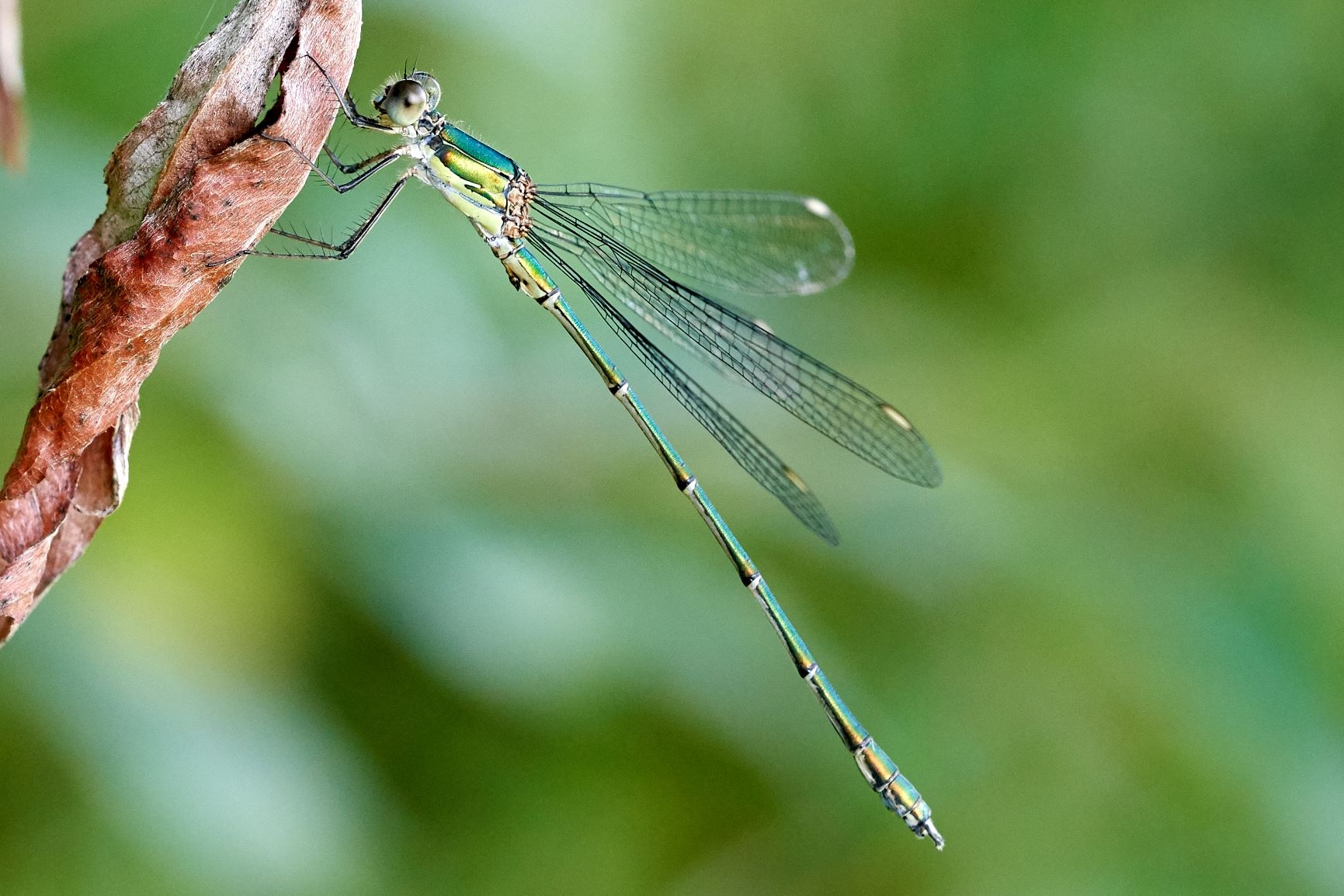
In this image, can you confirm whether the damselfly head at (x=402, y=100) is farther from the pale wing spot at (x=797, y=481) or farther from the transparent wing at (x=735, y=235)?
the pale wing spot at (x=797, y=481)

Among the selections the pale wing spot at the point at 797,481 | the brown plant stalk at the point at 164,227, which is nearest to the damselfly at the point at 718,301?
the pale wing spot at the point at 797,481

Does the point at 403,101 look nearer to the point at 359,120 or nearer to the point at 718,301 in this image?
the point at 359,120

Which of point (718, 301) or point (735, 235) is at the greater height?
point (735, 235)

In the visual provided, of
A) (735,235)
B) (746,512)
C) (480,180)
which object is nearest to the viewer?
(480,180)

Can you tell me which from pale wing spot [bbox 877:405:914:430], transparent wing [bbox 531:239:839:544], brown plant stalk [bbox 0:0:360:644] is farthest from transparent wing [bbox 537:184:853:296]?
brown plant stalk [bbox 0:0:360:644]

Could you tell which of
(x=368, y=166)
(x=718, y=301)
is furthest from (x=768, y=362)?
Answer: (x=368, y=166)
